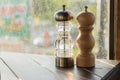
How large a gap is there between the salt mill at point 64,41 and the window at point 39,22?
2.58 ft

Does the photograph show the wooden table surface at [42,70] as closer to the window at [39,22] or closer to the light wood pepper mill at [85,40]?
the light wood pepper mill at [85,40]

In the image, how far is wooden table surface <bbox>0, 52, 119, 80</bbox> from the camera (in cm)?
115

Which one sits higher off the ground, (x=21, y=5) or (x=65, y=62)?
(x=21, y=5)

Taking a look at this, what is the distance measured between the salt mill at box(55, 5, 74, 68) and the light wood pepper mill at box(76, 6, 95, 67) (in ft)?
0.19

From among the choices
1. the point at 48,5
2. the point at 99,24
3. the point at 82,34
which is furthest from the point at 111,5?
the point at 82,34

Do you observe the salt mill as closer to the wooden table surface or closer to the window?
the wooden table surface

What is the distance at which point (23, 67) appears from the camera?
1.36 meters

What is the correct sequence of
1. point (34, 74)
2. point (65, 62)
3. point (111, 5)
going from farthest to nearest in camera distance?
point (111, 5), point (65, 62), point (34, 74)

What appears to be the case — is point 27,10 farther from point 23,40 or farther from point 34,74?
point 34,74

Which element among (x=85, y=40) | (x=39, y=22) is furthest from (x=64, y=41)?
(x=39, y=22)

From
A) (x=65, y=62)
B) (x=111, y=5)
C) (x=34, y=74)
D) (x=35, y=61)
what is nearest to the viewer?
(x=34, y=74)

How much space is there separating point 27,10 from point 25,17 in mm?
64

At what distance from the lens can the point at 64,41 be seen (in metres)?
1.43

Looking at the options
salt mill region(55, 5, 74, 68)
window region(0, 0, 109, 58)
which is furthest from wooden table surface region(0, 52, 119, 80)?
window region(0, 0, 109, 58)
